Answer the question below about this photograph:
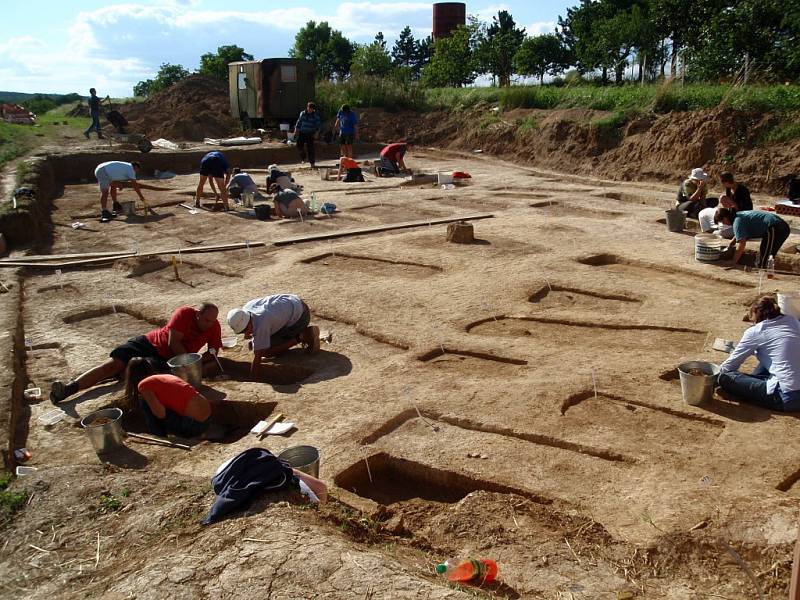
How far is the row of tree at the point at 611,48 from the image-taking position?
20297mm

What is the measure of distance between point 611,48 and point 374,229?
956 inches

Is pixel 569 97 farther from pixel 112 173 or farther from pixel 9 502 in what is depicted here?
pixel 9 502

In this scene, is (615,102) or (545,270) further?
(615,102)

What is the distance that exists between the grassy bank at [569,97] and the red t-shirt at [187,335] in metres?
14.3

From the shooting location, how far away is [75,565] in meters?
3.79

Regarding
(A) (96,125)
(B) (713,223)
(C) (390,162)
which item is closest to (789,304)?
(B) (713,223)

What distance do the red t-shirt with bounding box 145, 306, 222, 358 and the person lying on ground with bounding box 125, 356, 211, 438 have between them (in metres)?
0.68

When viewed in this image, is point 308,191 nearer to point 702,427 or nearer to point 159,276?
Result: point 159,276

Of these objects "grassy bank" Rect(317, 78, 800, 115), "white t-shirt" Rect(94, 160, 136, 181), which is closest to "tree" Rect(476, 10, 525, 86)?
"grassy bank" Rect(317, 78, 800, 115)

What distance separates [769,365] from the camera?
A: 564cm

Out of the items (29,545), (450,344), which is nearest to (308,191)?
(450,344)

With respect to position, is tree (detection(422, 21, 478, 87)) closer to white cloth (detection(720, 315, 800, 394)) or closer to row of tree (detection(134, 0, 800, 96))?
row of tree (detection(134, 0, 800, 96))

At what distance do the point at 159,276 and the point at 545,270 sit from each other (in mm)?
5432

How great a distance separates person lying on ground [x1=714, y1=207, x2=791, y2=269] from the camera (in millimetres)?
9156
